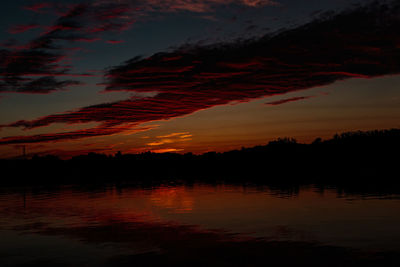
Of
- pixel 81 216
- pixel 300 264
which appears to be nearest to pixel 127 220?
pixel 81 216

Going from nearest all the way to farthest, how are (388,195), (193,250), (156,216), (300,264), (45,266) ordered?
1. (300,264)
2. (45,266)
3. (193,250)
4. (156,216)
5. (388,195)

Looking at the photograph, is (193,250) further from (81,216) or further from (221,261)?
(81,216)

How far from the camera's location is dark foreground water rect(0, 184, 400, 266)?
2034cm

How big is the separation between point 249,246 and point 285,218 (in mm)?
11167

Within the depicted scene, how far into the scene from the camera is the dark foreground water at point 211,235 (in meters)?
20.3

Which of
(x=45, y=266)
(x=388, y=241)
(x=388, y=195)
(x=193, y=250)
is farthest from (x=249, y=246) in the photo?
(x=388, y=195)

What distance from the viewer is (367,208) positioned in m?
37.6

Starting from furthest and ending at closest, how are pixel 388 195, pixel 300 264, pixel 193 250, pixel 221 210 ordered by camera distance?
pixel 388 195, pixel 221 210, pixel 193 250, pixel 300 264

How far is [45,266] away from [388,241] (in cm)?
1732

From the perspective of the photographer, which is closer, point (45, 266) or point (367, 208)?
point (45, 266)

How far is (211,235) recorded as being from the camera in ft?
87.5

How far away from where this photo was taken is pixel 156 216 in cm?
3722

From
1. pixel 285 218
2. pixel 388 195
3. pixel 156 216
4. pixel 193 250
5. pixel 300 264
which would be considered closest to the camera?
pixel 300 264

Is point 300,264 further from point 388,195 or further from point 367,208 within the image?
point 388,195
